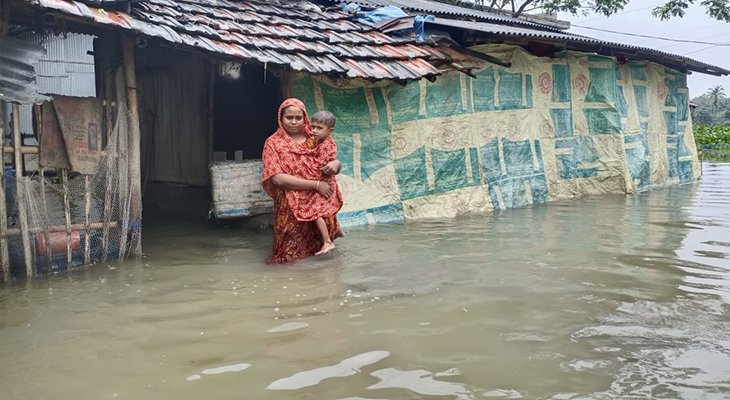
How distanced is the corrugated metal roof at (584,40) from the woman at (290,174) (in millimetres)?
3072

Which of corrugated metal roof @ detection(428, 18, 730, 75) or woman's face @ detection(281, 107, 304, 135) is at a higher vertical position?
corrugated metal roof @ detection(428, 18, 730, 75)

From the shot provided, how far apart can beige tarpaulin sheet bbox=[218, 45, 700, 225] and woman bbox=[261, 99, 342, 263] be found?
1.37m

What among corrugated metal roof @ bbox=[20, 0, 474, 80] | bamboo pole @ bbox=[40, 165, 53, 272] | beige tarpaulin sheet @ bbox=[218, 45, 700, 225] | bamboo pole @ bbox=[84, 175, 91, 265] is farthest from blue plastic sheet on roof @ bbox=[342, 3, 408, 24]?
bamboo pole @ bbox=[40, 165, 53, 272]

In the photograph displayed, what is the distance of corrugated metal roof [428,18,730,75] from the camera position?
7777 mm

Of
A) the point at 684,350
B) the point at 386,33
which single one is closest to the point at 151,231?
the point at 386,33

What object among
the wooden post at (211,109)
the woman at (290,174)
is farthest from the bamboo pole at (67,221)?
the wooden post at (211,109)

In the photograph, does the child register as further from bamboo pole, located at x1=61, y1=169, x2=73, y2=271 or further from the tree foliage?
the tree foliage

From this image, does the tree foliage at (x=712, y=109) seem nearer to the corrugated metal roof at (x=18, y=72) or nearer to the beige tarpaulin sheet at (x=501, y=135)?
the beige tarpaulin sheet at (x=501, y=135)

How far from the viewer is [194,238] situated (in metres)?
6.54

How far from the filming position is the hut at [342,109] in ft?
16.8

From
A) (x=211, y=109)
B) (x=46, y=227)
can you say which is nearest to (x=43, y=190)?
(x=46, y=227)

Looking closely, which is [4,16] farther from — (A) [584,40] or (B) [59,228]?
(A) [584,40]

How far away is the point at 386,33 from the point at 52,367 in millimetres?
6010

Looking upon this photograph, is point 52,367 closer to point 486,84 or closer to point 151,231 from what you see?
point 151,231
